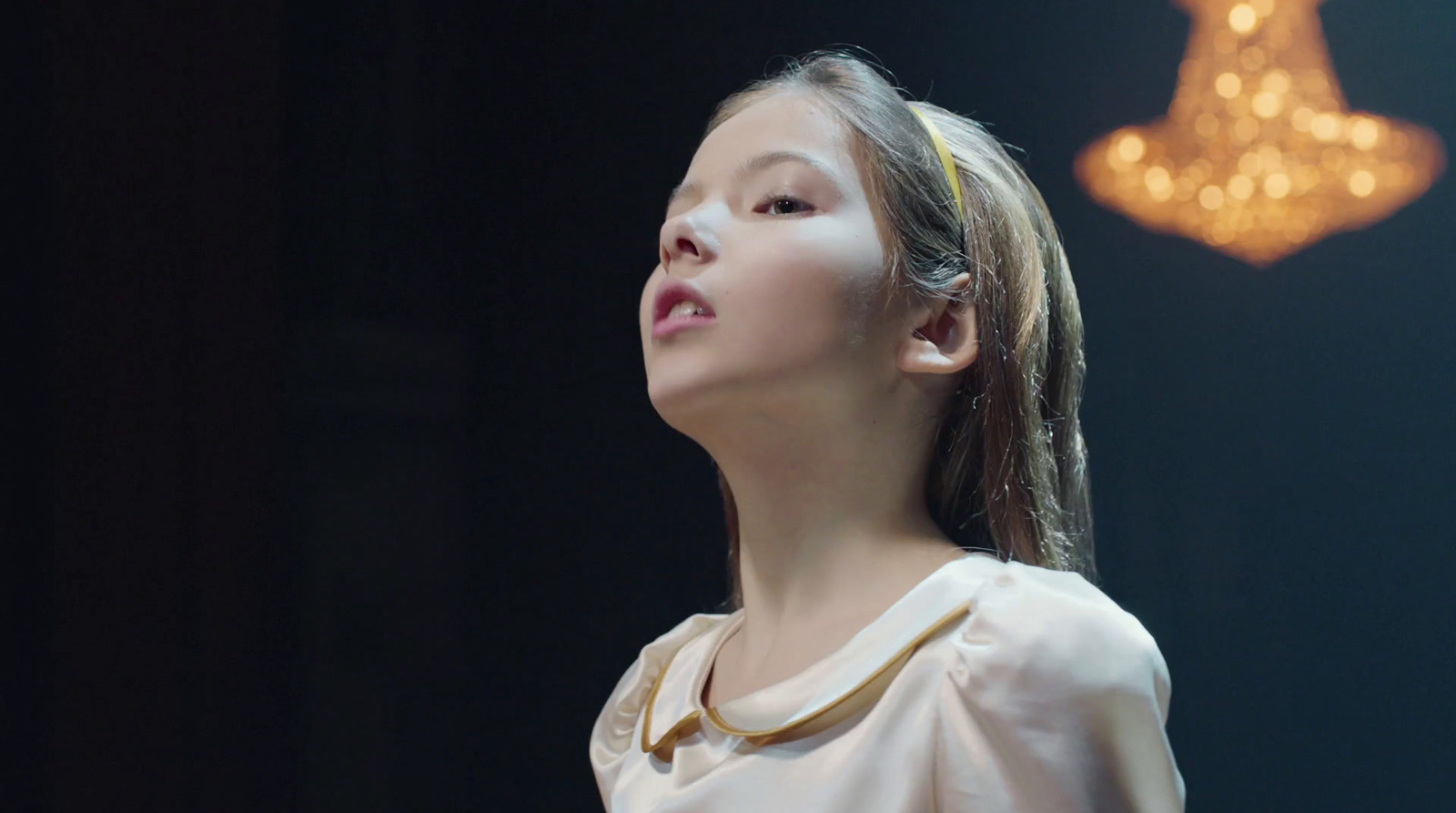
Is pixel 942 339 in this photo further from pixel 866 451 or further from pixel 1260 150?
pixel 1260 150

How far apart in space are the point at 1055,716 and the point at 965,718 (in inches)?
2.8

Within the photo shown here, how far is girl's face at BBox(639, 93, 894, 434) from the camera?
44.4 inches

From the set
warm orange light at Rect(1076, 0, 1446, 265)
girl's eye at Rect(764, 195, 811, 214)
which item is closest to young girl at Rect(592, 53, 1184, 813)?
girl's eye at Rect(764, 195, 811, 214)

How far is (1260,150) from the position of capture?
56.2 inches

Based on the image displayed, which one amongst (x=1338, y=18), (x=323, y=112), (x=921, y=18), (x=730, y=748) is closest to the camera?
(x=730, y=748)

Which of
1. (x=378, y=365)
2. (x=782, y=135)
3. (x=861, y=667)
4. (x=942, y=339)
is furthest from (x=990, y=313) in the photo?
(x=378, y=365)

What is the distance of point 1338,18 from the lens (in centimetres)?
141

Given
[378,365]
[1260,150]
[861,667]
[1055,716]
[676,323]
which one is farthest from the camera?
[378,365]

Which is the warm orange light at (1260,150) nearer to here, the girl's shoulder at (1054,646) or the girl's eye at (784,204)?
the girl's eye at (784,204)

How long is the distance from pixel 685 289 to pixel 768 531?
0.25 meters

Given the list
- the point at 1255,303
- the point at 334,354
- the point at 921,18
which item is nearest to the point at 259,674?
the point at 334,354

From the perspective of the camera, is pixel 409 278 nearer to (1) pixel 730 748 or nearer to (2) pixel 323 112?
(2) pixel 323 112

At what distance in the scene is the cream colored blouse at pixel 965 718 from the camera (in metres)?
0.96

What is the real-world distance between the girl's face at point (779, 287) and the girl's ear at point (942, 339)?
22 mm
